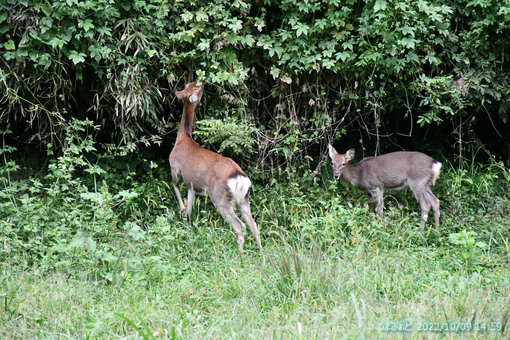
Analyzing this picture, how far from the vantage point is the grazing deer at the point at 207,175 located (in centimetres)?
663

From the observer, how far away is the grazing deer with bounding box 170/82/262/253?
663 cm

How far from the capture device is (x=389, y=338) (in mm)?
3756

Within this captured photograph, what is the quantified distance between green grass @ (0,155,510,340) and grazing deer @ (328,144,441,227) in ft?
1.19

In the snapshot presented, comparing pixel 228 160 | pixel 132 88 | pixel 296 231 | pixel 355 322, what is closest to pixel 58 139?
pixel 132 88

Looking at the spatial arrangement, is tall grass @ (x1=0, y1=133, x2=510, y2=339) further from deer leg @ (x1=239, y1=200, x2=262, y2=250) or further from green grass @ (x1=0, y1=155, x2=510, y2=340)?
deer leg @ (x1=239, y1=200, x2=262, y2=250)

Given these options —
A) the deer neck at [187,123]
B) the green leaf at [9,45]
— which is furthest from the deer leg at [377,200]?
the green leaf at [9,45]

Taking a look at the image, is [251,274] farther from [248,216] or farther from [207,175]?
[207,175]

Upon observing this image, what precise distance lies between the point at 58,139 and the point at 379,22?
4143 mm

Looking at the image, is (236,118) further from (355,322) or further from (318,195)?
(355,322)

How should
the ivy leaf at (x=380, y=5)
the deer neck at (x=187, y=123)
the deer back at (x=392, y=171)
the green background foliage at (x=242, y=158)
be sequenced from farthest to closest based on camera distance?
1. the deer back at (x=392, y=171)
2. the deer neck at (x=187, y=123)
3. the ivy leaf at (x=380, y=5)
4. the green background foliage at (x=242, y=158)

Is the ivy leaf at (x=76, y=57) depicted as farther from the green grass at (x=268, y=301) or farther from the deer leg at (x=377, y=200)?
the deer leg at (x=377, y=200)
